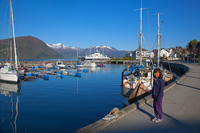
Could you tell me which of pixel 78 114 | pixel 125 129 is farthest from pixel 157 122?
pixel 78 114

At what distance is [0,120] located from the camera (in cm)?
1209

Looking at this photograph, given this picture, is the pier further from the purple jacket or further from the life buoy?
the life buoy

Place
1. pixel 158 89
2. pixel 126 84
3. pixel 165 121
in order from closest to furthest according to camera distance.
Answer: pixel 158 89, pixel 165 121, pixel 126 84

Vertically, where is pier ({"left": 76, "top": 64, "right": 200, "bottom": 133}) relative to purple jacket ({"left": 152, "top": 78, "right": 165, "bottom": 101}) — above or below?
below

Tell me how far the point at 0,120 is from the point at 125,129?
409 inches

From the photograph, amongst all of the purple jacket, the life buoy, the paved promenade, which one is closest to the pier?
the paved promenade

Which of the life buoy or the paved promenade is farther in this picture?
the life buoy

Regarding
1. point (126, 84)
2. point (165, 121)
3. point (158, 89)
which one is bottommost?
point (165, 121)

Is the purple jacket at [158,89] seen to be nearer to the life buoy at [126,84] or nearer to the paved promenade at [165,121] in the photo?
the paved promenade at [165,121]

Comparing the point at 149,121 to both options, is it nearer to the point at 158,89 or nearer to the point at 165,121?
the point at 165,121

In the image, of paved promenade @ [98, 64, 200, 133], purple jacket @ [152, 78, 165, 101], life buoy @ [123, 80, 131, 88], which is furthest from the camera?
life buoy @ [123, 80, 131, 88]

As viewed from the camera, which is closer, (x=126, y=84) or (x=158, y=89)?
(x=158, y=89)

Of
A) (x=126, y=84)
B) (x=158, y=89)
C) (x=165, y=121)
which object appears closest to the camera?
(x=158, y=89)

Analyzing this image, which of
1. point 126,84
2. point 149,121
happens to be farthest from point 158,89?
point 126,84
